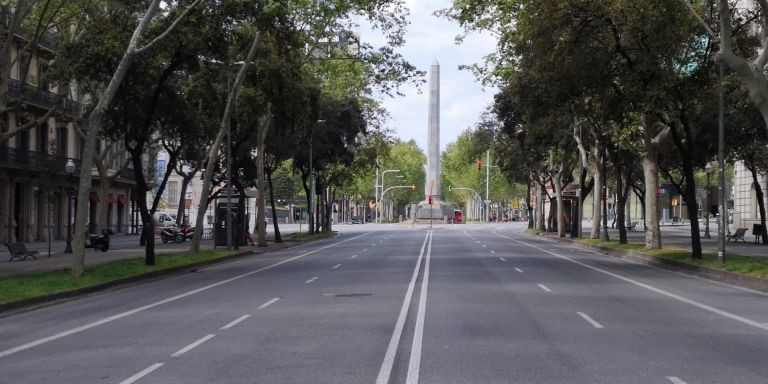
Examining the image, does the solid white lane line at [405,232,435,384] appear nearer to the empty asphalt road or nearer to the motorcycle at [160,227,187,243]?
the empty asphalt road

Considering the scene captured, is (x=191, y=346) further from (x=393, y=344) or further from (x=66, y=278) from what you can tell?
(x=66, y=278)

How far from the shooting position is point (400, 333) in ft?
40.6

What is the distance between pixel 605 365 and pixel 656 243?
1054 inches

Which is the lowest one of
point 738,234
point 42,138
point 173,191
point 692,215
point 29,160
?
point 738,234

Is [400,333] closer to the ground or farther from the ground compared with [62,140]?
closer to the ground

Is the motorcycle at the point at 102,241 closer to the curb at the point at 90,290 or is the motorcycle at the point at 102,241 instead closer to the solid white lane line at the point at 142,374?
the curb at the point at 90,290

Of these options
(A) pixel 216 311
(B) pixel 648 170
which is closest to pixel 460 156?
(B) pixel 648 170

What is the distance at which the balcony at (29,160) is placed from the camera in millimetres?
45281

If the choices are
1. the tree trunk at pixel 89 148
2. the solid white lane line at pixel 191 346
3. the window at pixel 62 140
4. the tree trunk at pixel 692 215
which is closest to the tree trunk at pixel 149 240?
the tree trunk at pixel 89 148

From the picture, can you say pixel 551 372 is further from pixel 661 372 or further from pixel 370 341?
pixel 370 341

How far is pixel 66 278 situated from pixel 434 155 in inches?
2931

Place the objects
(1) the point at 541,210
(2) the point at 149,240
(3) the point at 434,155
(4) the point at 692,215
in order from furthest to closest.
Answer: (3) the point at 434,155
(1) the point at 541,210
(4) the point at 692,215
(2) the point at 149,240

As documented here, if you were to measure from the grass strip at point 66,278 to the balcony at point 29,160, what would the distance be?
56.8ft

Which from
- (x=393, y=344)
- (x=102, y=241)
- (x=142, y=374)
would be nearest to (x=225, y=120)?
(x=102, y=241)
